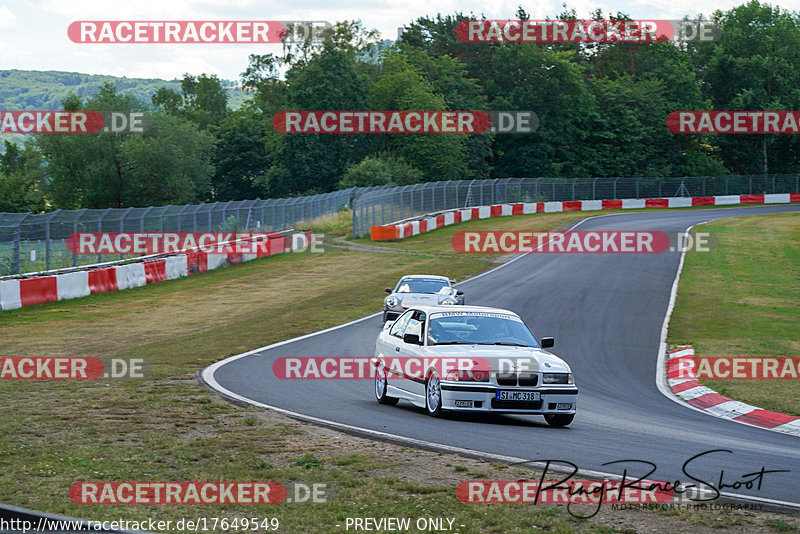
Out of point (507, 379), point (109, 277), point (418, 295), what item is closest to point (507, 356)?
point (507, 379)

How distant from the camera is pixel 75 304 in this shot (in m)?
26.5

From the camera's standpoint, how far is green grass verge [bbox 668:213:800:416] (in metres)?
15.0

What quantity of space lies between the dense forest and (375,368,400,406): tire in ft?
194

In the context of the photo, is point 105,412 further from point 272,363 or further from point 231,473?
point 272,363

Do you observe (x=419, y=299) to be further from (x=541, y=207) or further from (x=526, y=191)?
(x=526, y=191)

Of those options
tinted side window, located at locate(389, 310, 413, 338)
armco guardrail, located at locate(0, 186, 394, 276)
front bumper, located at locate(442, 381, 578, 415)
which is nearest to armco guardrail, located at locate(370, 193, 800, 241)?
armco guardrail, located at locate(0, 186, 394, 276)

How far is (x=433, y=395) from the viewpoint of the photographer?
11.6m

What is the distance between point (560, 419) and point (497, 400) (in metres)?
0.83
